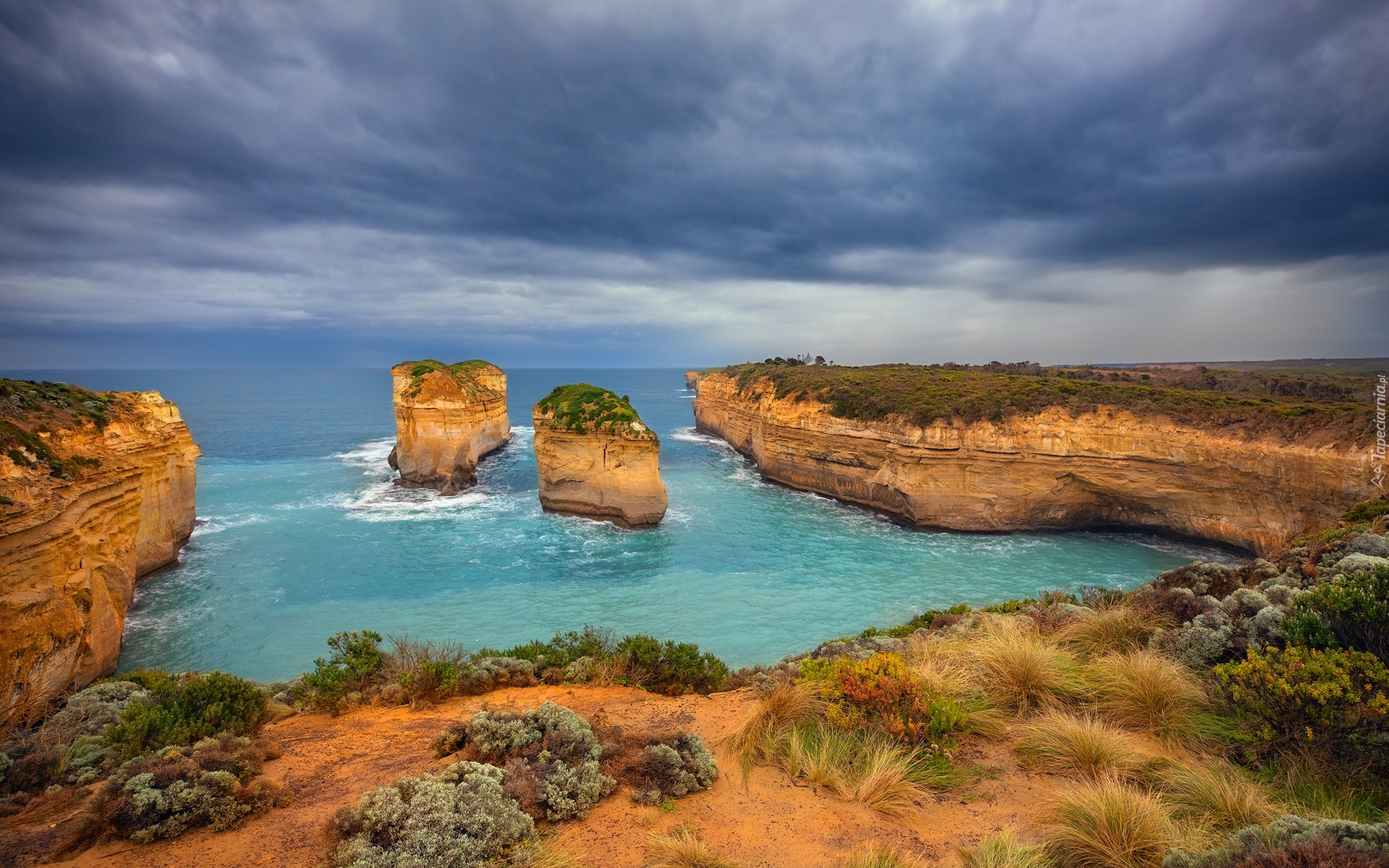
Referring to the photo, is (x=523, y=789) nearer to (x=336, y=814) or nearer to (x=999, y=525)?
(x=336, y=814)

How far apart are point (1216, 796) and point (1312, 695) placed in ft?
3.92

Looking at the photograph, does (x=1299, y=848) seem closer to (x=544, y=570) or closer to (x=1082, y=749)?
(x=1082, y=749)

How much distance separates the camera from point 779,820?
166 inches

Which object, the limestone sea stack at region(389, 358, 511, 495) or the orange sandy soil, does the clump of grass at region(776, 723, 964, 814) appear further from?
the limestone sea stack at region(389, 358, 511, 495)

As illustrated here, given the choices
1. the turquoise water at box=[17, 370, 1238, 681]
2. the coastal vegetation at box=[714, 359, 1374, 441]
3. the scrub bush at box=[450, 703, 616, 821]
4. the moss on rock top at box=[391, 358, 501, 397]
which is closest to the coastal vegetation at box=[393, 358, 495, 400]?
the moss on rock top at box=[391, 358, 501, 397]

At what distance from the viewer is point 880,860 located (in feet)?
11.5

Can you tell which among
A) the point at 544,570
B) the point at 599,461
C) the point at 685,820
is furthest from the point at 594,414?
the point at 685,820

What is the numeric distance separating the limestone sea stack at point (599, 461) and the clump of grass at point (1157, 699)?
19.4 m

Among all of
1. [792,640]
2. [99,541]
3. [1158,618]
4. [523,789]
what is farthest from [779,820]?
[99,541]

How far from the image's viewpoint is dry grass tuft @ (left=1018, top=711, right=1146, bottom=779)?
4469 mm

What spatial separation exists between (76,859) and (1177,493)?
30695 mm

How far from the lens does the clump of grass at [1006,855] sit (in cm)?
340

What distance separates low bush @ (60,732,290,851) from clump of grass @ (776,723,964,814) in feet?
14.9

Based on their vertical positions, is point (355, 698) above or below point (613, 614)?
above
